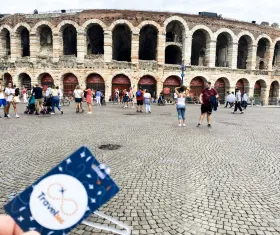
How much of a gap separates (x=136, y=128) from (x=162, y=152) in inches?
140

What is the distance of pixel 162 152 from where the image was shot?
251 inches

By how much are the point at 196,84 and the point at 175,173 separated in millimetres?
26152

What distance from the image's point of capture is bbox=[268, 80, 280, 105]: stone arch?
32531 millimetres

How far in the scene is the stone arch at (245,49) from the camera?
30.2 metres

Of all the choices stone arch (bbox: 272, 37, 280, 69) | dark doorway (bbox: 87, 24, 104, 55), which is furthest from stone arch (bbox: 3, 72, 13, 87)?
stone arch (bbox: 272, 37, 280, 69)

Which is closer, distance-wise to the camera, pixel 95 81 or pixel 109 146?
pixel 109 146

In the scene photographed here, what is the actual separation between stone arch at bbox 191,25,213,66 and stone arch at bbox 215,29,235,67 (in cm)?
136

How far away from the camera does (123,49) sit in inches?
1265

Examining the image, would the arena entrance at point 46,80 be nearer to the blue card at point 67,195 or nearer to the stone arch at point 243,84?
the stone arch at point 243,84

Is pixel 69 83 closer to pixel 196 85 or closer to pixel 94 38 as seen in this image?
pixel 94 38

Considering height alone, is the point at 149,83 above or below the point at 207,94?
above

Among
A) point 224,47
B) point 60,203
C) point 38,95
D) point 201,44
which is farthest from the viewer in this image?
point 201,44

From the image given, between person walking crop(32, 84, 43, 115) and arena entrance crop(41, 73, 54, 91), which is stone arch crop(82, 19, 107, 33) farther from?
person walking crop(32, 84, 43, 115)

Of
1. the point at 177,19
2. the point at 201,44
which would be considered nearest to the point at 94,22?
the point at 177,19
